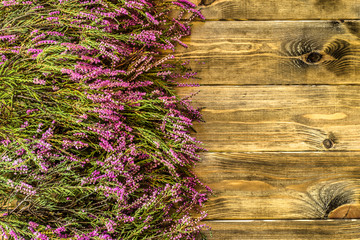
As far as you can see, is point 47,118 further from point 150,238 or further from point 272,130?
point 272,130

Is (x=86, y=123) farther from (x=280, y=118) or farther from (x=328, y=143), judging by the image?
(x=328, y=143)

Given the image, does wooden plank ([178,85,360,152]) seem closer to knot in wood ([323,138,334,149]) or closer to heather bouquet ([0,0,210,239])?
knot in wood ([323,138,334,149])

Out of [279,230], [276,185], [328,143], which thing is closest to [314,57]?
[328,143]

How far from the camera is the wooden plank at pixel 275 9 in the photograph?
1.57 m

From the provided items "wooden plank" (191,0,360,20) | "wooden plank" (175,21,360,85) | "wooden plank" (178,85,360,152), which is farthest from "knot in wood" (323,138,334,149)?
"wooden plank" (191,0,360,20)

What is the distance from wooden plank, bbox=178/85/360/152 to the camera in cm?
158

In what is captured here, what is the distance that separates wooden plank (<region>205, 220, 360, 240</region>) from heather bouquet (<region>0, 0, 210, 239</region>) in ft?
0.67

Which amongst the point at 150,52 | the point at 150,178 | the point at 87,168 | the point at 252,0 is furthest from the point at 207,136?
the point at 252,0

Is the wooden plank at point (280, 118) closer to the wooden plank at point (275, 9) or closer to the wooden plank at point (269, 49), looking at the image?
the wooden plank at point (269, 49)

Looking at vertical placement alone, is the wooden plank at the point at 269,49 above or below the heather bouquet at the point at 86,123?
above

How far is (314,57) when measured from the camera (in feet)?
5.20

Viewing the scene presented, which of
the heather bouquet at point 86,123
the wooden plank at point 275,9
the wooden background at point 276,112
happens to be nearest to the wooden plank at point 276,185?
the wooden background at point 276,112

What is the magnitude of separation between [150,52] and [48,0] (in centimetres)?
53

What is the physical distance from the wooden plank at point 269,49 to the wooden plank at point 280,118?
0.07 m
